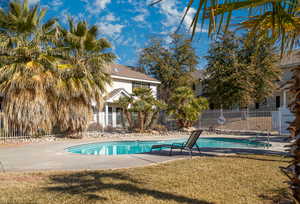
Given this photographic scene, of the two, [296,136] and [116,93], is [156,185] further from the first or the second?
[116,93]

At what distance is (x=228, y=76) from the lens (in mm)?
27578

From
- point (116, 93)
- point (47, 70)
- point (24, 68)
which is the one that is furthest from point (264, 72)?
point (24, 68)

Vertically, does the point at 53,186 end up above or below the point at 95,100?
below

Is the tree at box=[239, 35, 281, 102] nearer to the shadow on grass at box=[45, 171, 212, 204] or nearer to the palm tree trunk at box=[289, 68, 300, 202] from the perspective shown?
the shadow on grass at box=[45, 171, 212, 204]

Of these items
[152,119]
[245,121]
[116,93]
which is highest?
[116,93]

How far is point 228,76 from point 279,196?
2447 cm

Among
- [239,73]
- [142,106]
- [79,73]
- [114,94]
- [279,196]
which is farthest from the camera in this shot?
[239,73]

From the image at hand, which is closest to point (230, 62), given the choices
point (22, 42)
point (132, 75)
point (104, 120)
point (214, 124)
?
point (214, 124)

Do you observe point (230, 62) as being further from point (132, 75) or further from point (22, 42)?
point (22, 42)

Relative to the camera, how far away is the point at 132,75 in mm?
27219

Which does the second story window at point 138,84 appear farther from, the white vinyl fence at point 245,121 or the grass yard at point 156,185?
the grass yard at point 156,185

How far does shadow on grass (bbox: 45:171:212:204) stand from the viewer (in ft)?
15.0

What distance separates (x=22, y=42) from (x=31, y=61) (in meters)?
1.20

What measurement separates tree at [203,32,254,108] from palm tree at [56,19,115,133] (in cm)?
1461
